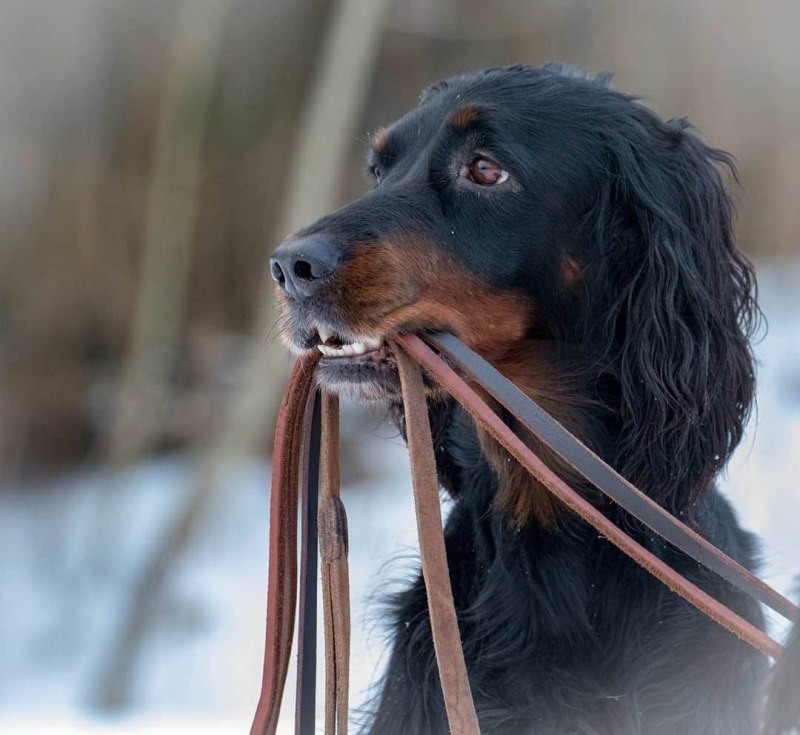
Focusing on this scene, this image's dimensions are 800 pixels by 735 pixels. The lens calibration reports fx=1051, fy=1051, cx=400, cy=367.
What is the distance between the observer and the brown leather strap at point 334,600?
1.72m

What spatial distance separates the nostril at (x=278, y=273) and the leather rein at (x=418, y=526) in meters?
0.15

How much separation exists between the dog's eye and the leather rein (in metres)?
0.42

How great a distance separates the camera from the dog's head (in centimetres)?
Result: 195

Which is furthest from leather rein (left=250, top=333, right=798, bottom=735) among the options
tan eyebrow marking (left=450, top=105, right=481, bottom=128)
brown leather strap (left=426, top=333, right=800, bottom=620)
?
tan eyebrow marking (left=450, top=105, right=481, bottom=128)

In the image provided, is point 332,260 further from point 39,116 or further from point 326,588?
point 39,116

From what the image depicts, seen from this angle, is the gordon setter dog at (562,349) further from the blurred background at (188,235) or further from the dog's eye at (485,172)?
the blurred background at (188,235)

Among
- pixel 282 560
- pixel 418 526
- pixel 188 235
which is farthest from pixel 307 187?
pixel 418 526

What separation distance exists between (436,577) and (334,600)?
243mm

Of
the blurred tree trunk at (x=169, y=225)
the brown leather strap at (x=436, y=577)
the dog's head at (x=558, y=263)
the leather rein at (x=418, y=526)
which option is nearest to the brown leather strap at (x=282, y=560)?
the leather rein at (x=418, y=526)

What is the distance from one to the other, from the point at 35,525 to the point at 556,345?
4.58 m

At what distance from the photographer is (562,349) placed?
2.15 m

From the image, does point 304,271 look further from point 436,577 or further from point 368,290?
point 436,577

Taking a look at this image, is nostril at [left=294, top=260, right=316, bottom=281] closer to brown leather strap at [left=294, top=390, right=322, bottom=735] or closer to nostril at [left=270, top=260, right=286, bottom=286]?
nostril at [left=270, top=260, right=286, bottom=286]

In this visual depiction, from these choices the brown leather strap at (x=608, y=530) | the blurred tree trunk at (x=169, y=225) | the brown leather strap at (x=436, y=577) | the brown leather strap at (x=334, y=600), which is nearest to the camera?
the brown leather strap at (x=608, y=530)
